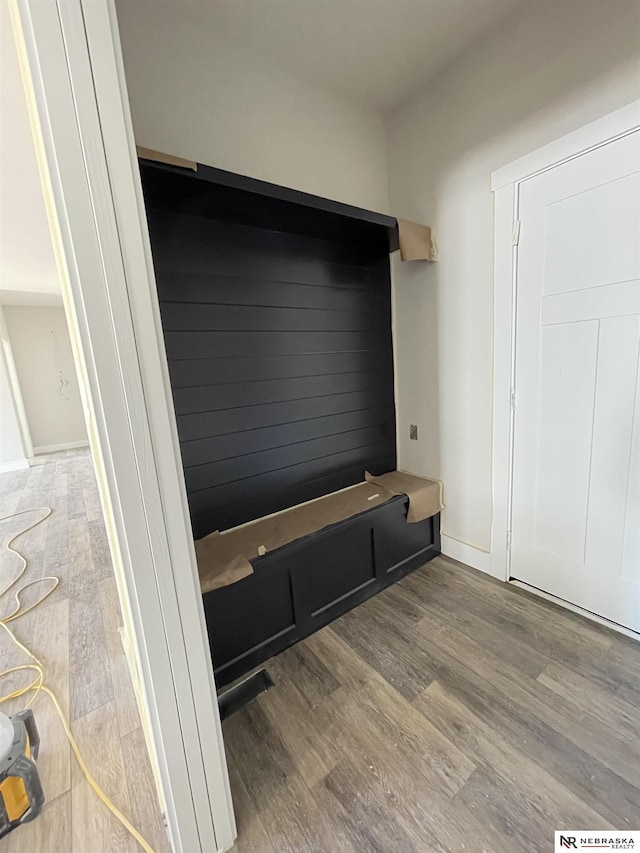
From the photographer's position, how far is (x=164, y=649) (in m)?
0.85

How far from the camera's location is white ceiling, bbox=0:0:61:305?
160 cm

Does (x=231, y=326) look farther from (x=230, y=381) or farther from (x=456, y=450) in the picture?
(x=456, y=450)

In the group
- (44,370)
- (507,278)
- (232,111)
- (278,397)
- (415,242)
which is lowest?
(278,397)

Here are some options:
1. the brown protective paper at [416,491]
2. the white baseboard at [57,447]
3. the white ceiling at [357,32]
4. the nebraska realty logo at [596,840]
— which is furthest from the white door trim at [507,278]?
the white baseboard at [57,447]

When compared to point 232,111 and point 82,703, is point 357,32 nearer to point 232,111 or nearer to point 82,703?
point 232,111

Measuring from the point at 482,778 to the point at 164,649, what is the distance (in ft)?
3.82

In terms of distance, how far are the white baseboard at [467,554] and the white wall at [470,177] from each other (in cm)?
4

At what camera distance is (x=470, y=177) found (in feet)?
6.46

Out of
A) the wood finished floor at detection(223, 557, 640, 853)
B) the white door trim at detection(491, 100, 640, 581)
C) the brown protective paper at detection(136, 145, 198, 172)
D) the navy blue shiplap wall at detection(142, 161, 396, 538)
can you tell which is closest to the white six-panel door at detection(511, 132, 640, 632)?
the white door trim at detection(491, 100, 640, 581)

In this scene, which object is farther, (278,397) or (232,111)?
(278,397)

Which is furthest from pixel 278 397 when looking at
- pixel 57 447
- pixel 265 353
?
pixel 57 447

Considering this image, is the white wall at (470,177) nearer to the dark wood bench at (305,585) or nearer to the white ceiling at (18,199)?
the dark wood bench at (305,585)

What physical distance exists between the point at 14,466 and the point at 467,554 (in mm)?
6895

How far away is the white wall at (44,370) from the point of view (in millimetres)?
6629
